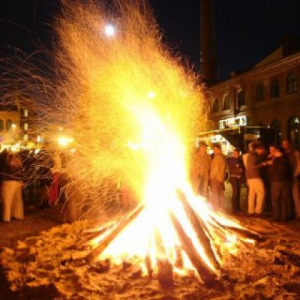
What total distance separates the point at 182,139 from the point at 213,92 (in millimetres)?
32809

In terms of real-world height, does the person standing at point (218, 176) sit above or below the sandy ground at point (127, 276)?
above

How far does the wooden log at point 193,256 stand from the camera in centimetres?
504

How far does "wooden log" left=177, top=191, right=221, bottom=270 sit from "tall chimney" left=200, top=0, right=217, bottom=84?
38.1 m

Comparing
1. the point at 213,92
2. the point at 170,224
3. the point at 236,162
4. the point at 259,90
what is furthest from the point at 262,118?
the point at 170,224

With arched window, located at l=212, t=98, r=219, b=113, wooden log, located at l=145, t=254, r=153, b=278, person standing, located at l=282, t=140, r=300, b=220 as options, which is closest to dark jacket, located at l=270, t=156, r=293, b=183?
person standing, located at l=282, t=140, r=300, b=220

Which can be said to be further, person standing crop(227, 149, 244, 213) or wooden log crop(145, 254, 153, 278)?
person standing crop(227, 149, 244, 213)

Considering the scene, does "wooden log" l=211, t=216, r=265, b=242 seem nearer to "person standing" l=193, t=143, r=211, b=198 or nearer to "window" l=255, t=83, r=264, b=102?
"person standing" l=193, t=143, r=211, b=198

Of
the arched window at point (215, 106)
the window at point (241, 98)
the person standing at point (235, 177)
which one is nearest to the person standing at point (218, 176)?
the person standing at point (235, 177)

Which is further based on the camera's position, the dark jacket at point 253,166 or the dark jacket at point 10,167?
the dark jacket at point 253,166

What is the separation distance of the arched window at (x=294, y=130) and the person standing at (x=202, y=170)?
19.9 m

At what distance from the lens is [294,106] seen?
1147 inches

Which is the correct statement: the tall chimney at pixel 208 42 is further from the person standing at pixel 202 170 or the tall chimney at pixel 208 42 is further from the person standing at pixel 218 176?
the person standing at pixel 218 176

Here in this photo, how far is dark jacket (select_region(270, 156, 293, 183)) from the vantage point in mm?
8789

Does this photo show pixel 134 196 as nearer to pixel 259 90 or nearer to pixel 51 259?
pixel 51 259
